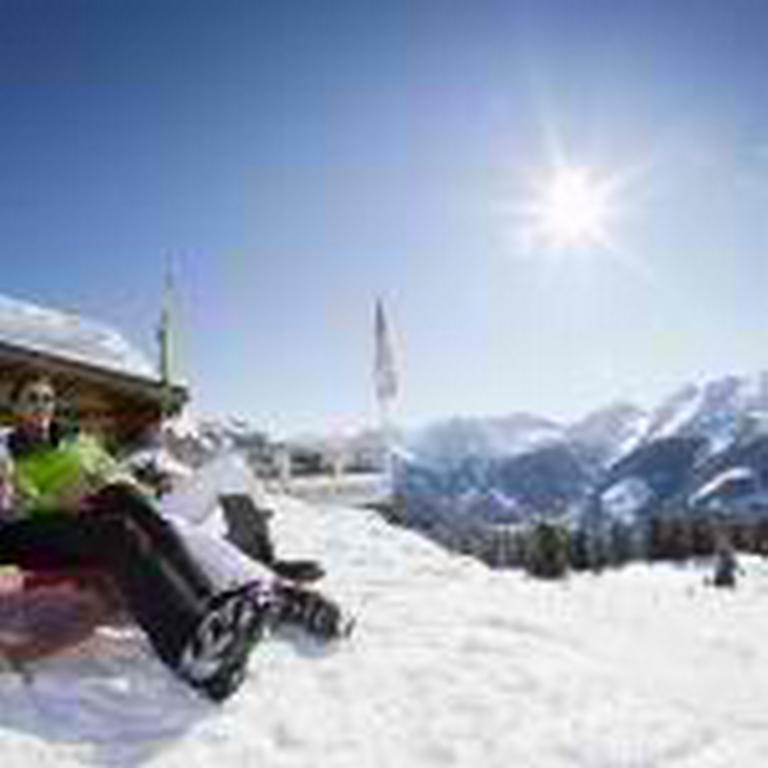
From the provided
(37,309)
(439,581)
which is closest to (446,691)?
(439,581)

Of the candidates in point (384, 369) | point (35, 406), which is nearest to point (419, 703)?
point (35, 406)

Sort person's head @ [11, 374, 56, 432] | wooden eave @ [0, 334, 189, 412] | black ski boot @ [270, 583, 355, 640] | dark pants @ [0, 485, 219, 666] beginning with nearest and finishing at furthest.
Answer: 1. dark pants @ [0, 485, 219, 666]
2. person's head @ [11, 374, 56, 432]
3. black ski boot @ [270, 583, 355, 640]
4. wooden eave @ [0, 334, 189, 412]

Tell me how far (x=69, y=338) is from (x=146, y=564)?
55.6 feet

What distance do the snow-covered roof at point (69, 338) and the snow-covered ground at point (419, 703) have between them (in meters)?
12.0

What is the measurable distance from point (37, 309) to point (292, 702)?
1874 centimetres

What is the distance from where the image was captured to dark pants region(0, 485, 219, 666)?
7844 millimetres

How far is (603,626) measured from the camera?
41.6 ft

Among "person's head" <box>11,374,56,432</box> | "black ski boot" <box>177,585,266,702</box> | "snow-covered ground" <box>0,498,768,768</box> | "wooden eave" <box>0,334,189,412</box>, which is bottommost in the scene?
"snow-covered ground" <box>0,498,768,768</box>

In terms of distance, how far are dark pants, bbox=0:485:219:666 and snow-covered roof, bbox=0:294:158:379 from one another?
14.3 metres

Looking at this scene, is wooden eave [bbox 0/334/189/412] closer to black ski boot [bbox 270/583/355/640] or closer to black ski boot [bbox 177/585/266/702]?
black ski boot [bbox 270/583/355/640]

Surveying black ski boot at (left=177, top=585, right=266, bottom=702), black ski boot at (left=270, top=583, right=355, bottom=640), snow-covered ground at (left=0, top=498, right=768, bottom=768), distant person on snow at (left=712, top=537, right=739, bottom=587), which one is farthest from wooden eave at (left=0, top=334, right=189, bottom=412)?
distant person on snow at (left=712, top=537, right=739, bottom=587)

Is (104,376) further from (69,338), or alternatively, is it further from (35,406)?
(35,406)

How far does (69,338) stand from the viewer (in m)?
24.3

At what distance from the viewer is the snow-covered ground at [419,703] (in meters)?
7.55
